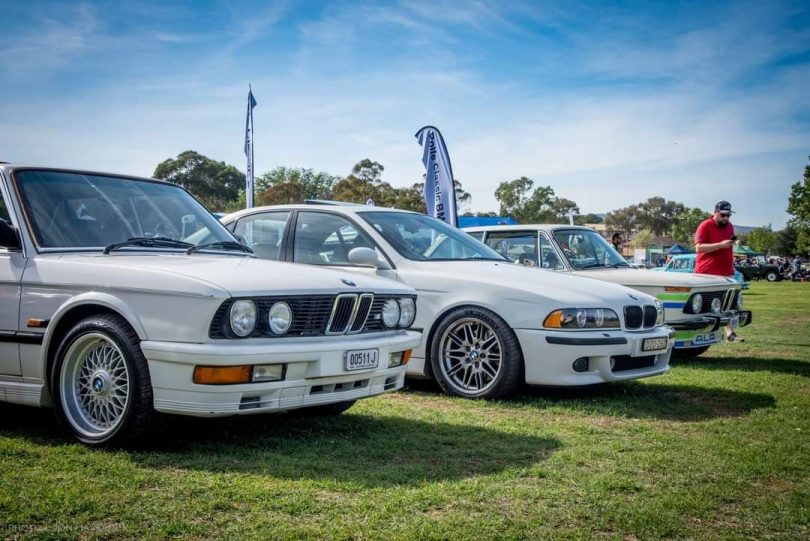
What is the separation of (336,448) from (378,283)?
3.47ft

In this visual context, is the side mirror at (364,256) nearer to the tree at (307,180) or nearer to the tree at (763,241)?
the tree at (307,180)

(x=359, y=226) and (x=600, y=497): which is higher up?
(x=359, y=226)

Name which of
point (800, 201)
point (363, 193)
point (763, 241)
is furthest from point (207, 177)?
point (763, 241)

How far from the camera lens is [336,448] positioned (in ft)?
14.6

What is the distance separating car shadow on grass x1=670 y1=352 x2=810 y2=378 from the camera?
26.8 ft

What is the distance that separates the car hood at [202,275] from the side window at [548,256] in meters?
4.39

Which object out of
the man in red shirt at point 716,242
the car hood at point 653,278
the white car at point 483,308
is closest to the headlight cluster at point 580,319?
the white car at point 483,308

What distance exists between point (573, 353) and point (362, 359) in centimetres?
207

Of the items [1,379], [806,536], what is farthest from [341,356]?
[806,536]

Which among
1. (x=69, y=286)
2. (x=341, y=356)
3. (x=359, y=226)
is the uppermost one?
(x=359, y=226)

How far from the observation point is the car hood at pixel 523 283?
239 inches

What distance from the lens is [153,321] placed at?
405cm

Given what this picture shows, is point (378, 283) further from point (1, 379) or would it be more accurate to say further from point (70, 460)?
point (1, 379)

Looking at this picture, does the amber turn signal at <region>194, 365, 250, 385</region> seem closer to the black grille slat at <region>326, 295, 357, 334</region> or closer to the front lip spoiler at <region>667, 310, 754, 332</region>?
the black grille slat at <region>326, 295, 357, 334</region>
